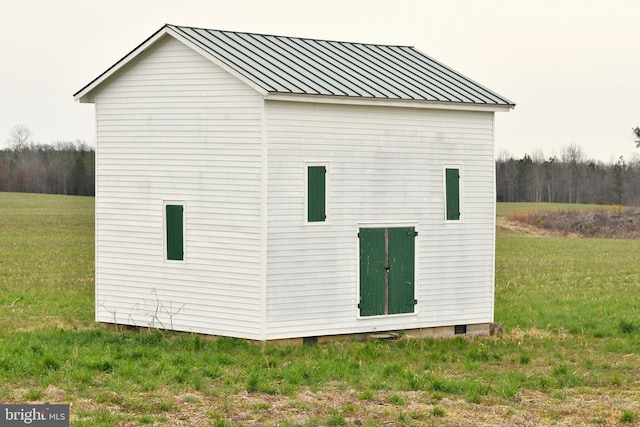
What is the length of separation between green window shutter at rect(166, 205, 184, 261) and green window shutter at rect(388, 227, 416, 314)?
13.3ft

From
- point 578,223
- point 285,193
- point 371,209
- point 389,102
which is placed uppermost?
point 389,102

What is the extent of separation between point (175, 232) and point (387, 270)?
419 cm

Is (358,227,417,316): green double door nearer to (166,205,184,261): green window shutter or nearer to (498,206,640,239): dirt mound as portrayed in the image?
(166,205,184,261): green window shutter

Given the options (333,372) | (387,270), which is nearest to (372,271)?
(387,270)

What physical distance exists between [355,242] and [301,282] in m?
1.47

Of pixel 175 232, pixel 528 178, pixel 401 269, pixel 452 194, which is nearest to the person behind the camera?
pixel 175 232

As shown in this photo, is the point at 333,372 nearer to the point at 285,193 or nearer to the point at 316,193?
the point at 285,193

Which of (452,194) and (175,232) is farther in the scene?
(452,194)

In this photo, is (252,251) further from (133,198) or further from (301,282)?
(133,198)

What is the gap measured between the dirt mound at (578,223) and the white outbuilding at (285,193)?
4771 cm

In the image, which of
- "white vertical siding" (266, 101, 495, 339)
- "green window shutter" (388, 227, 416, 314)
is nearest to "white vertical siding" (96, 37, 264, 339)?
"white vertical siding" (266, 101, 495, 339)

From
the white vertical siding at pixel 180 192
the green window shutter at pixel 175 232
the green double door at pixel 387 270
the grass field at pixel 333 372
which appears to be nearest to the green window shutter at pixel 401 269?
the green double door at pixel 387 270

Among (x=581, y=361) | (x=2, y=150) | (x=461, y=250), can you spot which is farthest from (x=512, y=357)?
(x=2, y=150)

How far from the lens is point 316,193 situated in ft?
70.3
